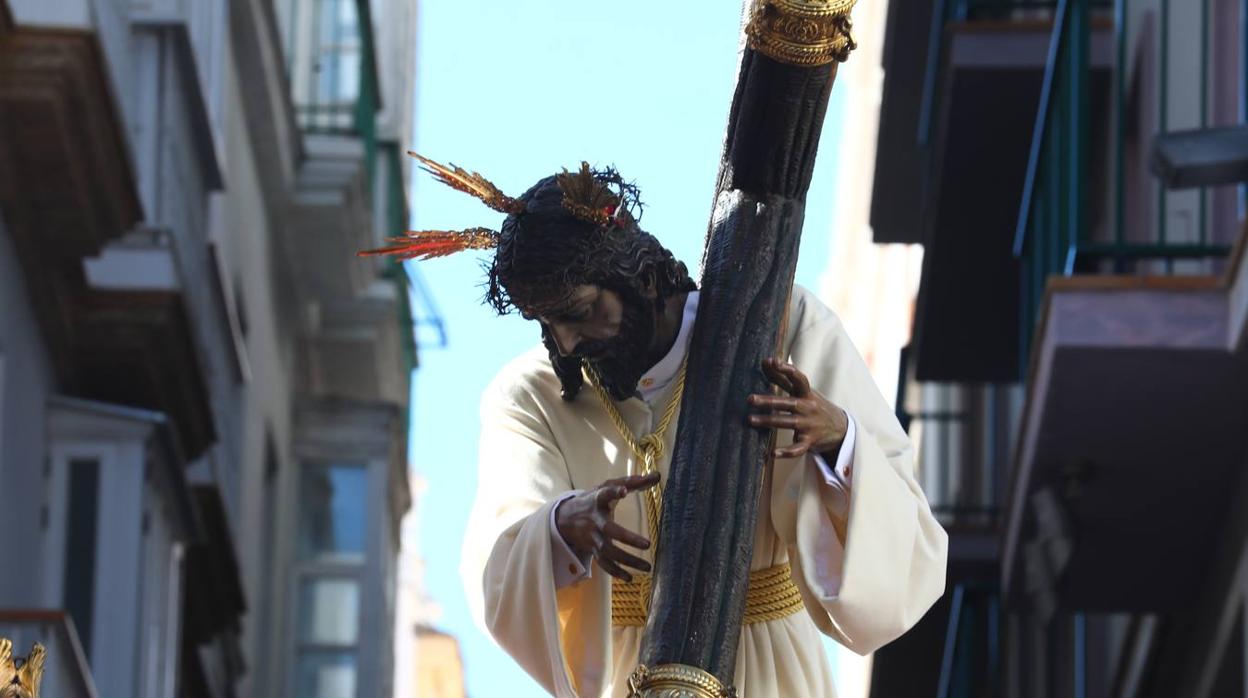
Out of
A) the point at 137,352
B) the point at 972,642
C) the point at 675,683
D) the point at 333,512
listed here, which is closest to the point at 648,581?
the point at 675,683

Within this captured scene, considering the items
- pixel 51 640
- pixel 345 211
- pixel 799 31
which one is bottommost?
pixel 51 640

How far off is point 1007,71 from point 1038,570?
3.78 metres

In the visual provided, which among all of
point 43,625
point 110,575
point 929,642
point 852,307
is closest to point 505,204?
point 43,625

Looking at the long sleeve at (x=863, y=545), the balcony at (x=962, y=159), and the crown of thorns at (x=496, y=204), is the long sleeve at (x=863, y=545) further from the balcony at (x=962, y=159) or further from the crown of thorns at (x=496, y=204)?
the balcony at (x=962, y=159)

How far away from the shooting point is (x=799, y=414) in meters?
8.12

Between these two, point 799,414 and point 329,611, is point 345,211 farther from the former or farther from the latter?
point 799,414

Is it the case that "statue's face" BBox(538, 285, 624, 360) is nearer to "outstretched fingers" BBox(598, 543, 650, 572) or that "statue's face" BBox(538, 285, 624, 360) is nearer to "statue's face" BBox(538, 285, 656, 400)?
"statue's face" BBox(538, 285, 656, 400)

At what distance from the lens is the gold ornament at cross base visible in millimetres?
7418

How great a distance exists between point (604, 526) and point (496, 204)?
0.74m

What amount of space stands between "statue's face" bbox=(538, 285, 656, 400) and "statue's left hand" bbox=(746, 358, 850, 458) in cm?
46

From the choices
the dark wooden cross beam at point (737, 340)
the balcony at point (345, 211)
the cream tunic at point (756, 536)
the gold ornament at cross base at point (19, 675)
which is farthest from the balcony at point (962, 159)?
the gold ornament at cross base at point (19, 675)

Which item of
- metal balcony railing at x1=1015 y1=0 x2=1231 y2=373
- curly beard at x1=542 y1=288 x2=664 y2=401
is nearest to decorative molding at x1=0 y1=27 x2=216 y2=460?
metal balcony railing at x1=1015 y1=0 x2=1231 y2=373

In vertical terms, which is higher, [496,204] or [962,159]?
[962,159]

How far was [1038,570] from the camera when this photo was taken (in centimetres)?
1691
